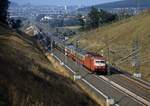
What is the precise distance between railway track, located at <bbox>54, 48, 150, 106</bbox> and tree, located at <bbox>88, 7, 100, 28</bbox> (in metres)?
117

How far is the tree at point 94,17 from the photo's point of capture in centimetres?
19262

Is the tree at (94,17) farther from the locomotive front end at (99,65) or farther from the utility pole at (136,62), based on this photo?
the locomotive front end at (99,65)

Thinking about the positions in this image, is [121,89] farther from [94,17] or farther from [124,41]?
[94,17]

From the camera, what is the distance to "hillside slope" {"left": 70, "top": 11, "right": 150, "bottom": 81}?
92.1m

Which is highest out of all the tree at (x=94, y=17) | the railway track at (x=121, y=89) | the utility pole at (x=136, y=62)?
the railway track at (x=121, y=89)

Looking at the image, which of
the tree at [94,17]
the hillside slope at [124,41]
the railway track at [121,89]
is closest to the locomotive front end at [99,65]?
the railway track at [121,89]

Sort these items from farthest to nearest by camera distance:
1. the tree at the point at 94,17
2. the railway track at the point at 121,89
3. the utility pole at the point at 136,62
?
the tree at the point at 94,17 < the utility pole at the point at 136,62 < the railway track at the point at 121,89

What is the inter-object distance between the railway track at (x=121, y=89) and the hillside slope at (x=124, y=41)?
618 cm

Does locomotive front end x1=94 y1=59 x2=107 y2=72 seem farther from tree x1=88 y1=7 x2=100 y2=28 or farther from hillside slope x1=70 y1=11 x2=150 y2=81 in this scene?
tree x1=88 y1=7 x2=100 y2=28

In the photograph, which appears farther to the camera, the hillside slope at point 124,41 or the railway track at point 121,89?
the hillside slope at point 124,41

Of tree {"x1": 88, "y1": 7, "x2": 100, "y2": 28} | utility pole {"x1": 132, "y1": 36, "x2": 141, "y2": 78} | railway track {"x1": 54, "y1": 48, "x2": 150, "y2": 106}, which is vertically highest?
railway track {"x1": 54, "y1": 48, "x2": 150, "y2": 106}

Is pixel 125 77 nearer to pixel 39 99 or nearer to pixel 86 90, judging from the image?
pixel 86 90

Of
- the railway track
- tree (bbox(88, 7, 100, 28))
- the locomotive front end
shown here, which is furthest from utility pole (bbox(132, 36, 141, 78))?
tree (bbox(88, 7, 100, 28))

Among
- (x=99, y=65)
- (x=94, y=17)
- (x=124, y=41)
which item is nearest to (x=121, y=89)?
(x=99, y=65)
